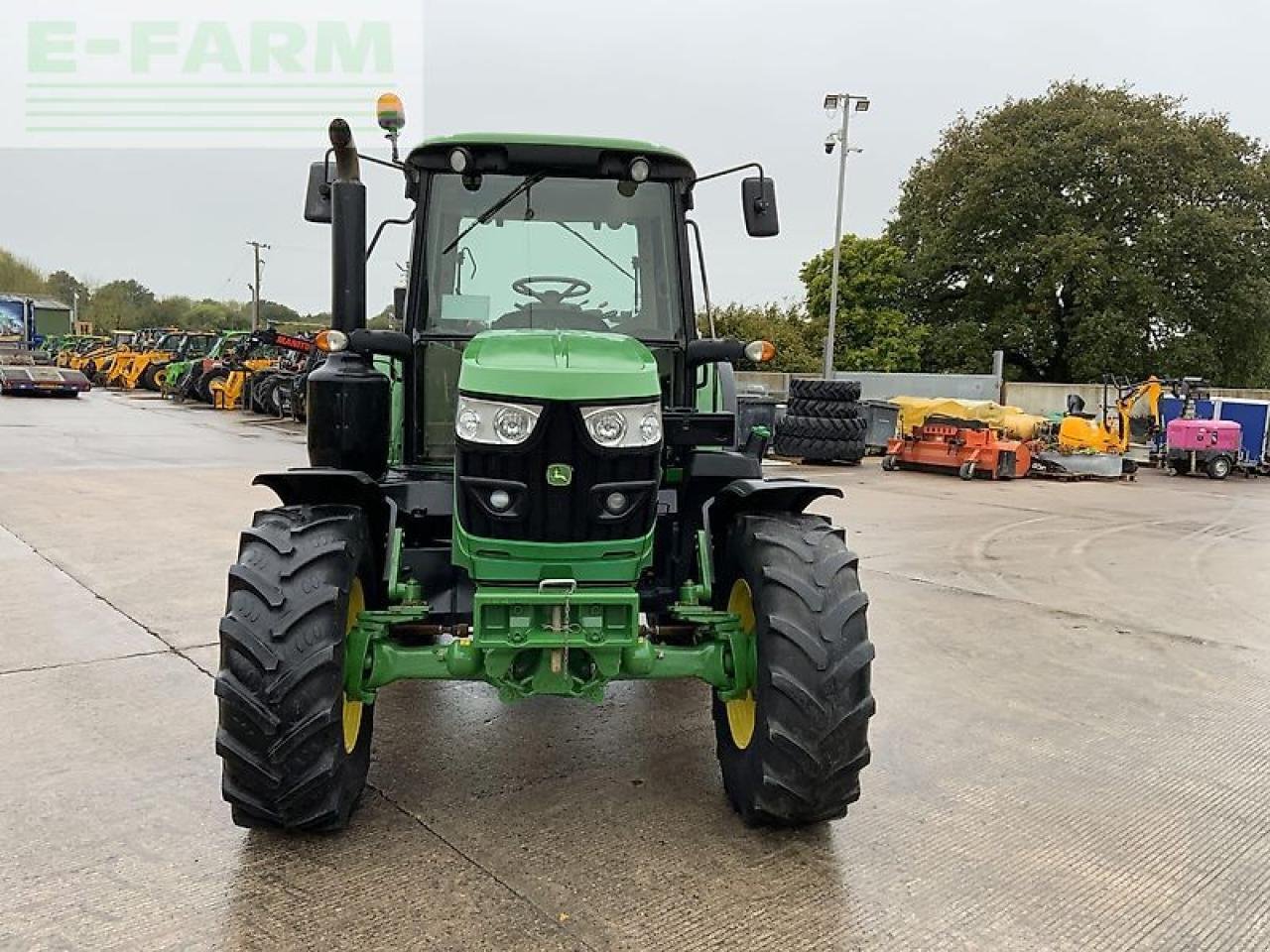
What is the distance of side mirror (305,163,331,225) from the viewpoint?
3971 millimetres

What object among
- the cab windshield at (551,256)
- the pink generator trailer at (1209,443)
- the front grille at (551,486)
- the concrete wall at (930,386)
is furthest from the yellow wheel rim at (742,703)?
the concrete wall at (930,386)

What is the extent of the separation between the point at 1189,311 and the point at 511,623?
105 feet

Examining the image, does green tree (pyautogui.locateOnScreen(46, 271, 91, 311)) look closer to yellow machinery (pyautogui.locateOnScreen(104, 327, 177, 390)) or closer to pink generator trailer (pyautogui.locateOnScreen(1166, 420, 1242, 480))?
yellow machinery (pyautogui.locateOnScreen(104, 327, 177, 390))

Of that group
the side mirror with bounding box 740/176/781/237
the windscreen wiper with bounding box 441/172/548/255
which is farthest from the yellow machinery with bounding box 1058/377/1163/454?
the windscreen wiper with bounding box 441/172/548/255

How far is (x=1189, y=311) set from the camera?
29688 mm

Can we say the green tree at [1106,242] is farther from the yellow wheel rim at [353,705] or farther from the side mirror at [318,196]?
the yellow wheel rim at [353,705]

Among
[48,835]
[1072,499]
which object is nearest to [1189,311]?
[1072,499]

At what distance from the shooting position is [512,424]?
2.98 m

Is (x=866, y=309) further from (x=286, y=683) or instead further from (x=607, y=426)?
(x=286, y=683)

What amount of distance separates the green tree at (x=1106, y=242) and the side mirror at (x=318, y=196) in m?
29.0

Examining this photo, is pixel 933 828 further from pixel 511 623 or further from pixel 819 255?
pixel 819 255

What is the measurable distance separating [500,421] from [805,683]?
121cm

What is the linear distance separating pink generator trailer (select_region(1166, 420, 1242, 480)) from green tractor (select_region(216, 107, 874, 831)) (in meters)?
15.8

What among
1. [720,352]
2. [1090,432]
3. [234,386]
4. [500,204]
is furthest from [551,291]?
[234,386]
